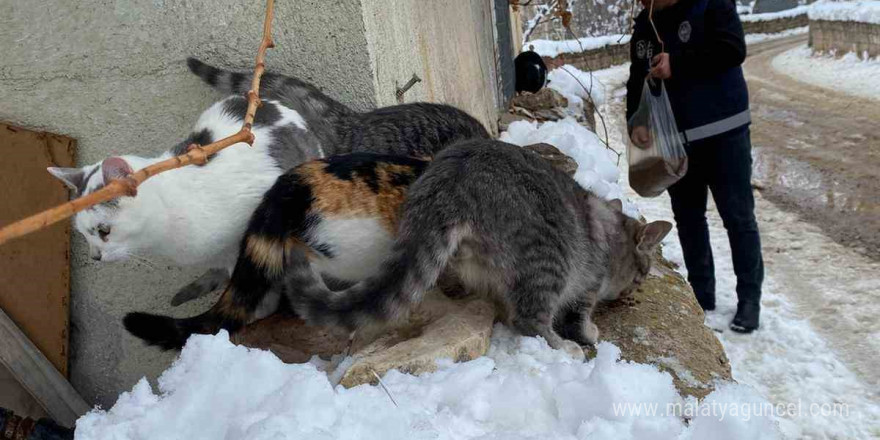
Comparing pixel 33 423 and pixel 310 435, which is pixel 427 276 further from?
pixel 33 423

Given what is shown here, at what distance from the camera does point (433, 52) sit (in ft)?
14.0

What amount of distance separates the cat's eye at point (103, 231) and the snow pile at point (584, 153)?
214cm

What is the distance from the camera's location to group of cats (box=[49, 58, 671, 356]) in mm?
1916

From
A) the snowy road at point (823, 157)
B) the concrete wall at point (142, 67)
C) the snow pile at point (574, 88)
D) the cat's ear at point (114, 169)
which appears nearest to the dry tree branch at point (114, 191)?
the cat's ear at point (114, 169)

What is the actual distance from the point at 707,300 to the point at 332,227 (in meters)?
3.11

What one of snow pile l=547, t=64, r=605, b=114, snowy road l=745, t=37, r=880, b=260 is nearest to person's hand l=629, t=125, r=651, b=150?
snowy road l=745, t=37, r=880, b=260

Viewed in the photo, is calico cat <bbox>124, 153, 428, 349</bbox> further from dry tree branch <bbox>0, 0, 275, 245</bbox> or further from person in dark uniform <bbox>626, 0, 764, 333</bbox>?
person in dark uniform <bbox>626, 0, 764, 333</bbox>

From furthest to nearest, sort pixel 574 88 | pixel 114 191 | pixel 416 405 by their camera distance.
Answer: pixel 574 88 → pixel 416 405 → pixel 114 191

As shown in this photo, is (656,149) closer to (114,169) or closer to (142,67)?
(142,67)

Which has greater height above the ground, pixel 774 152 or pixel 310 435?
pixel 310 435

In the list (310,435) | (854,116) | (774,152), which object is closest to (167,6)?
(310,435)

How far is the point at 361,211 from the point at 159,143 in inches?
44.1

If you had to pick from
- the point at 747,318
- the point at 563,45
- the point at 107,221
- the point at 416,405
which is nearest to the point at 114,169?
the point at 107,221

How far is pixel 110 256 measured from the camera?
1885mm
